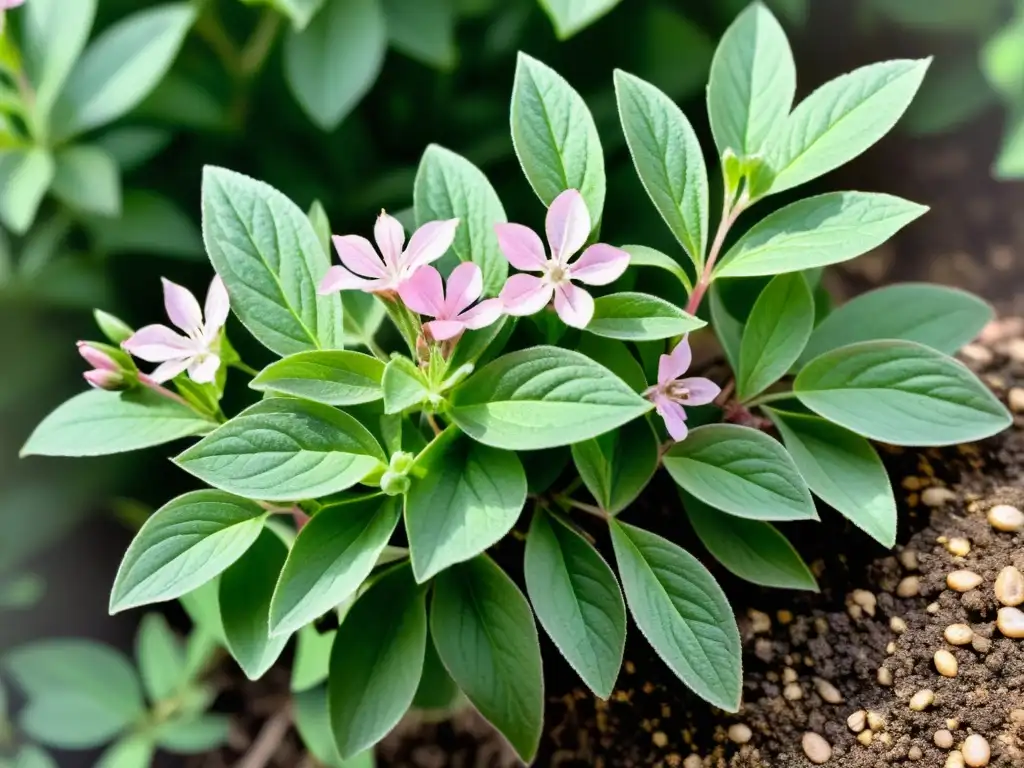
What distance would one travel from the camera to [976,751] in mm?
558

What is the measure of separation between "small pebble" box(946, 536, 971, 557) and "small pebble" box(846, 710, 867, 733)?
0.13m

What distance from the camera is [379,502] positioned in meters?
0.57

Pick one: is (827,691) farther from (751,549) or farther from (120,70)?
(120,70)

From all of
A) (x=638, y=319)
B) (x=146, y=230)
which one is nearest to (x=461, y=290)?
(x=638, y=319)

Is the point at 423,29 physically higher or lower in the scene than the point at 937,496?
higher

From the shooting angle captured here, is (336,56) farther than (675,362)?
Yes

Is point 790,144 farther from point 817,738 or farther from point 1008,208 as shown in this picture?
point 1008,208

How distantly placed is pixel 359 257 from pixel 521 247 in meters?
0.09

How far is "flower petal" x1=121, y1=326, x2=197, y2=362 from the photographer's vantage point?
0.56m

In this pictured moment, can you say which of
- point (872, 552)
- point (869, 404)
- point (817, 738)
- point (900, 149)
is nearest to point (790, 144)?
point (869, 404)

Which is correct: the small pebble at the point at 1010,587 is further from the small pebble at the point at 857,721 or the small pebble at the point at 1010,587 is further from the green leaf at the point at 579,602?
the green leaf at the point at 579,602

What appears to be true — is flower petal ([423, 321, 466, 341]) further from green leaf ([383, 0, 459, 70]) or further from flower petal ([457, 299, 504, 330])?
green leaf ([383, 0, 459, 70])

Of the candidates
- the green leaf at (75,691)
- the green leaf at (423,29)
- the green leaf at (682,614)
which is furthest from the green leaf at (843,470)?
the green leaf at (75,691)

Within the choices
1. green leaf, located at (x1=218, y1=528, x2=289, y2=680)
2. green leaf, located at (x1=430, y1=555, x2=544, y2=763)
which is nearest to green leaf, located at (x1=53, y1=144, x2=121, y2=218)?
green leaf, located at (x1=218, y1=528, x2=289, y2=680)
